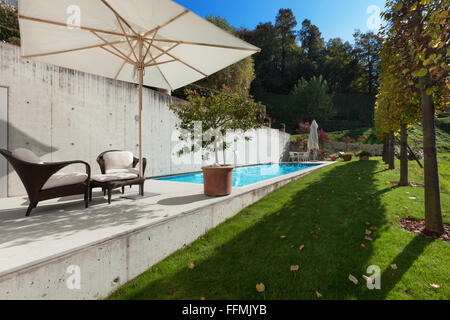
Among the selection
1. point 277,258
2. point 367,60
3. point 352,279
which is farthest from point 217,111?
point 367,60

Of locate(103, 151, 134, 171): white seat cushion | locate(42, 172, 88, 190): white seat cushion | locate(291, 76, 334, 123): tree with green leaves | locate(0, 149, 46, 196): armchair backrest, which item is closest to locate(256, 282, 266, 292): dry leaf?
locate(42, 172, 88, 190): white seat cushion

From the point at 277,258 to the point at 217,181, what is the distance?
5.93ft

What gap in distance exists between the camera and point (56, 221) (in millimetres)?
2574

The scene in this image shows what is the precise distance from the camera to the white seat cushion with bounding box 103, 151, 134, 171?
14.3 feet

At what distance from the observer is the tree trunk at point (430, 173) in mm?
2967

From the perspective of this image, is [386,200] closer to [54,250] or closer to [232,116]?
[232,116]

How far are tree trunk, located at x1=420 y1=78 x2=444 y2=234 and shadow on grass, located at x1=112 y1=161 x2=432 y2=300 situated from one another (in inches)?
22.3

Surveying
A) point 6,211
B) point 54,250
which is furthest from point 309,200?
point 6,211

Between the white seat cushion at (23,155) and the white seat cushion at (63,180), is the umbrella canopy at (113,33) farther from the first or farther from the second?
the white seat cushion at (63,180)

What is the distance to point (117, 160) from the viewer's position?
448cm

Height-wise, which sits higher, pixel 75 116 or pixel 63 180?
pixel 75 116

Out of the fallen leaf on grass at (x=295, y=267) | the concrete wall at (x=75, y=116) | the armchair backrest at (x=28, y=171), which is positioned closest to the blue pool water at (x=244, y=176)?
the concrete wall at (x=75, y=116)

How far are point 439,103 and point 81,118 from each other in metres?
8.11

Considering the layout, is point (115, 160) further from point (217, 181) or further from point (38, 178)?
point (217, 181)
